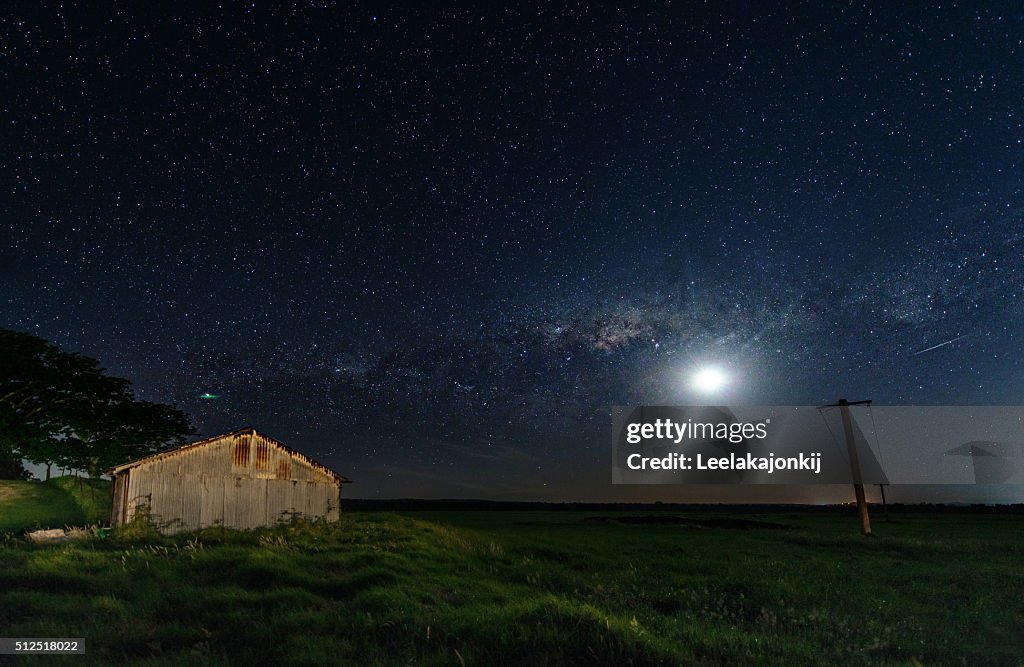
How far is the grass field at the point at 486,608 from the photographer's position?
8.13 metres

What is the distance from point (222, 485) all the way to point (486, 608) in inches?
931

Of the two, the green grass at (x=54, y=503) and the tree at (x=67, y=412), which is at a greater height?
the tree at (x=67, y=412)

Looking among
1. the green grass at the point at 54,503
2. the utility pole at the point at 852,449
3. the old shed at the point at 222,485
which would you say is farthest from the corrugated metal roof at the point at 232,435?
the utility pole at the point at 852,449

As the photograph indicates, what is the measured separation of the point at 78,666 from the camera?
734 cm

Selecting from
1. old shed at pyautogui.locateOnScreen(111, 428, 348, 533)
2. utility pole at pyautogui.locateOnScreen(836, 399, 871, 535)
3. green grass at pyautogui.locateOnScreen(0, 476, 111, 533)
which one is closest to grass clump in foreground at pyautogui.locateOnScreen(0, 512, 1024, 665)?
old shed at pyautogui.locateOnScreen(111, 428, 348, 533)

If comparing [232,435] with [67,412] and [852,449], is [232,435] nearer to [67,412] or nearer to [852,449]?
[67,412]

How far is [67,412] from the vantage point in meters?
39.6

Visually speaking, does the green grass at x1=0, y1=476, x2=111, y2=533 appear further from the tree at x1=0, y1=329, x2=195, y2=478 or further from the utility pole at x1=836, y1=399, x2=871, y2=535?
the utility pole at x1=836, y1=399, x2=871, y2=535

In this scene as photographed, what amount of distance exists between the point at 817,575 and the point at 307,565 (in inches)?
560

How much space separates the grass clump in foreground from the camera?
8.15 metres

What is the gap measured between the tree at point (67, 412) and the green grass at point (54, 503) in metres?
2.39

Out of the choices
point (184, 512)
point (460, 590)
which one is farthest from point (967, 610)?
point (184, 512)

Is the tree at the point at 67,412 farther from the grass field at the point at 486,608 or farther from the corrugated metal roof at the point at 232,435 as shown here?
the grass field at the point at 486,608

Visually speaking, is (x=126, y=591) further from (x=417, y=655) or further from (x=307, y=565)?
(x=417, y=655)
